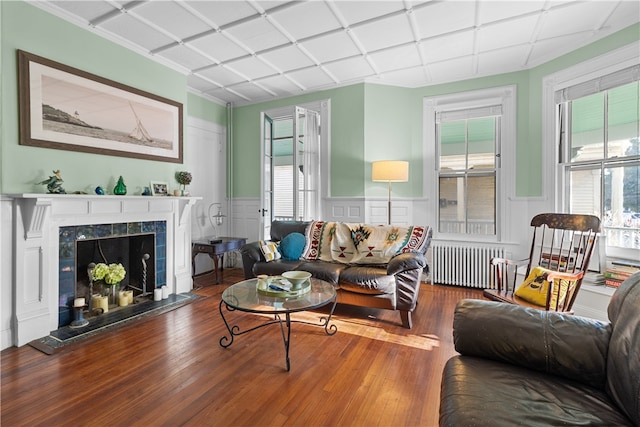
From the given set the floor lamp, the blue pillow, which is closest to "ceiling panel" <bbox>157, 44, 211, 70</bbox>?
the blue pillow

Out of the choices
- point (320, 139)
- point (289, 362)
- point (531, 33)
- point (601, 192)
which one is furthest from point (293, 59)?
point (601, 192)

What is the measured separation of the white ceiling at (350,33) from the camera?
270 cm

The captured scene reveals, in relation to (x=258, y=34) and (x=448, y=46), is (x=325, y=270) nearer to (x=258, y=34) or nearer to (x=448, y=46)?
(x=258, y=34)

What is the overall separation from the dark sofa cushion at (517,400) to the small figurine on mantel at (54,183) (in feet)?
10.4

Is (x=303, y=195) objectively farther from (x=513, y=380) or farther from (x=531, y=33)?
(x=513, y=380)

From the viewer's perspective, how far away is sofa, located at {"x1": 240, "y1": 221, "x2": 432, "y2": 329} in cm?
289

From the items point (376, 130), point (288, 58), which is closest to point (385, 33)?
point (288, 58)

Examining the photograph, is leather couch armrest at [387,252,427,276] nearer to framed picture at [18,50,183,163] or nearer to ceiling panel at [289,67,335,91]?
ceiling panel at [289,67,335,91]

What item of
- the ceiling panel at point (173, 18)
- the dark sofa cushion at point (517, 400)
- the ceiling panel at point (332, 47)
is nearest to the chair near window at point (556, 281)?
the dark sofa cushion at point (517, 400)

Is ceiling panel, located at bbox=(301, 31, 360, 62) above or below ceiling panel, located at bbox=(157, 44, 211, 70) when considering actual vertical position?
above

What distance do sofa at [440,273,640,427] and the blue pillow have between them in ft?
7.75

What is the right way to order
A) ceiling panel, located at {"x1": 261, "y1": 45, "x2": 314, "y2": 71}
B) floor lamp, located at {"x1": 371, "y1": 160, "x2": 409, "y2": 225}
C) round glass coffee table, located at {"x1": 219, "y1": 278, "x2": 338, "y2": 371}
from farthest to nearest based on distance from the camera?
1. floor lamp, located at {"x1": 371, "y1": 160, "x2": 409, "y2": 225}
2. ceiling panel, located at {"x1": 261, "y1": 45, "x2": 314, "y2": 71}
3. round glass coffee table, located at {"x1": 219, "y1": 278, "x2": 338, "y2": 371}

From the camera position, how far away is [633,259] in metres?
2.95

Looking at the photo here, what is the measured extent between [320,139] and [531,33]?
2.71 m
